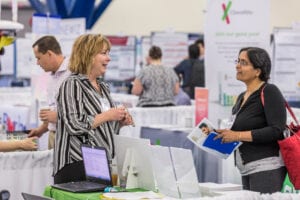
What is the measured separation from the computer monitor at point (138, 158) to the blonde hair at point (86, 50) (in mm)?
498

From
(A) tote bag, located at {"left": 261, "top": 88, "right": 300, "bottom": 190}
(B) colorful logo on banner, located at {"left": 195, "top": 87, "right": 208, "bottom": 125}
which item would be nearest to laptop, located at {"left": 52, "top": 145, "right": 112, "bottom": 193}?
(A) tote bag, located at {"left": 261, "top": 88, "right": 300, "bottom": 190}

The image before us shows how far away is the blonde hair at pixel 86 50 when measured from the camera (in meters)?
4.39

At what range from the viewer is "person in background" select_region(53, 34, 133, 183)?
4.33 metres

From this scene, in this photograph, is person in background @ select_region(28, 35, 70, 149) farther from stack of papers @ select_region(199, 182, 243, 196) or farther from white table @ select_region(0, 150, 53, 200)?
stack of papers @ select_region(199, 182, 243, 196)

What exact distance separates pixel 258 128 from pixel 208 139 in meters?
0.32

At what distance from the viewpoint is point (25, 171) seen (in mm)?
5273

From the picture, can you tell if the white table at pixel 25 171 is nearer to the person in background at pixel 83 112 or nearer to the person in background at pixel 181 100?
the person in background at pixel 83 112

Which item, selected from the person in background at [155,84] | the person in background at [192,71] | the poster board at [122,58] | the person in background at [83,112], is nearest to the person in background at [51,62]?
the person in background at [83,112]

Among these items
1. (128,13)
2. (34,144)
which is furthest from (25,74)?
(34,144)

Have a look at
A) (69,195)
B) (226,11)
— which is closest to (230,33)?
(226,11)

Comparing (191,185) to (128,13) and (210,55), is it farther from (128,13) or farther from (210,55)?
(128,13)

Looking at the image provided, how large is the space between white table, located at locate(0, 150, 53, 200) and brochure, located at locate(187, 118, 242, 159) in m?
1.11

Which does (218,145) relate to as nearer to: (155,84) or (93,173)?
(93,173)

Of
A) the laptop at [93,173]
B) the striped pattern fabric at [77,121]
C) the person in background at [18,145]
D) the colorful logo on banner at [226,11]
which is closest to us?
the laptop at [93,173]
